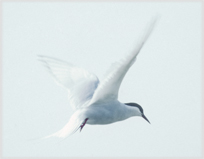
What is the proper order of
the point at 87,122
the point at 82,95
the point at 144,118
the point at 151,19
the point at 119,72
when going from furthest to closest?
the point at 144,118
the point at 82,95
the point at 87,122
the point at 119,72
the point at 151,19

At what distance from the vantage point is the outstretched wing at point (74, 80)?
477 cm

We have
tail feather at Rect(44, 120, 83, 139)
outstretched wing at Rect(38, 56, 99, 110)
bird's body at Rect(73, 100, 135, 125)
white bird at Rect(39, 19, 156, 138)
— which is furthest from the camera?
outstretched wing at Rect(38, 56, 99, 110)

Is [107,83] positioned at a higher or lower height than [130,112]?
higher

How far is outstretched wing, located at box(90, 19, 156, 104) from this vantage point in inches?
140

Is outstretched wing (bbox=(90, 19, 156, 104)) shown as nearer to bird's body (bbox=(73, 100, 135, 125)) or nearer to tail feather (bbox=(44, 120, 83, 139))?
bird's body (bbox=(73, 100, 135, 125))

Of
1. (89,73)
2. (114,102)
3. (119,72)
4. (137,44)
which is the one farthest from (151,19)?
(89,73)

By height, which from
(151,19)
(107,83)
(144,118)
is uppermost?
(151,19)

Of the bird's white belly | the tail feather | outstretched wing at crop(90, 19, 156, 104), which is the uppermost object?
outstretched wing at crop(90, 19, 156, 104)

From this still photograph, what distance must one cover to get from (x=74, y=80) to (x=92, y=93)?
0.28 meters

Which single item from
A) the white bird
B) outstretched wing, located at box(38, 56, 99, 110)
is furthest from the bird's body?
outstretched wing, located at box(38, 56, 99, 110)

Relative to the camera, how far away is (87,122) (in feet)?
14.6

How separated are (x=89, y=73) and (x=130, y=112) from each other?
640mm

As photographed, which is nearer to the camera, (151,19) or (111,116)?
(151,19)

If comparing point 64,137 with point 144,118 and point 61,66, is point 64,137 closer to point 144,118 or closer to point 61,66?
point 61,66
